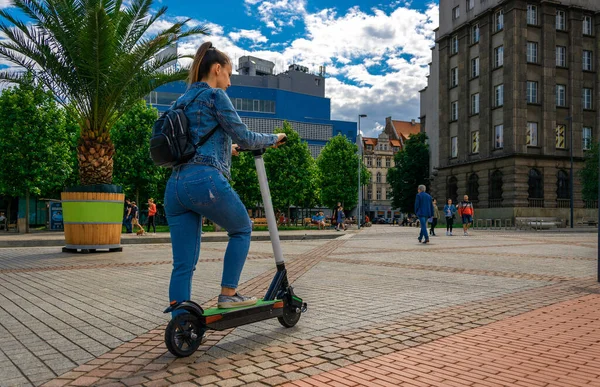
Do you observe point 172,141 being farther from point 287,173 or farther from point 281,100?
point 281,100

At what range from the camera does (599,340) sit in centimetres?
387

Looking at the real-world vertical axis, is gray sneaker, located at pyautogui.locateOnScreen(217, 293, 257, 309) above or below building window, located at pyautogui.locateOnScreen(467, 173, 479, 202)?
below

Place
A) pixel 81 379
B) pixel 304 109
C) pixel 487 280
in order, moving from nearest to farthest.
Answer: pixel 81 379
pixel 487 280
pixel 304 109

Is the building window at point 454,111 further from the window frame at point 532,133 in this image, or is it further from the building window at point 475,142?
the window frame at point 532,133

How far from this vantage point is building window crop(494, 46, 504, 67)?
1598 inches

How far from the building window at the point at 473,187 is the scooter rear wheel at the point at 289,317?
135 ft

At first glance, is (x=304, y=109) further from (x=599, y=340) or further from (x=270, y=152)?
(x=599, y=340)

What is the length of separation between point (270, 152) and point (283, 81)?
37343 mm

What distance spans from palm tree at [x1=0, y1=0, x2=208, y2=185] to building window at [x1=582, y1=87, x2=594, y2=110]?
3784 centimetres

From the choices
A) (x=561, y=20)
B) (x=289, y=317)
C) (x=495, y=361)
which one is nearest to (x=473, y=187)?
(x=561, y=20)

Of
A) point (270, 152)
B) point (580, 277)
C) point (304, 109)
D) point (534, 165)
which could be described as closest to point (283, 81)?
point (304, 109)

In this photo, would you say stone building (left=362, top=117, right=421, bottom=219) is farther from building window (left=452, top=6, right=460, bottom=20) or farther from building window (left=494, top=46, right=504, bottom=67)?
building window (left=494, top=46, right=504, bottom=67)

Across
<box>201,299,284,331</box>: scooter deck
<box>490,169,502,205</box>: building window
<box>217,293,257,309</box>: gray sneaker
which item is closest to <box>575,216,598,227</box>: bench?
<box>490,169,502,205</box>: building window

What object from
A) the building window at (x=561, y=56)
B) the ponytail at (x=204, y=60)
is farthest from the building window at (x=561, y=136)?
the ponytail at (x=204, y=60)
